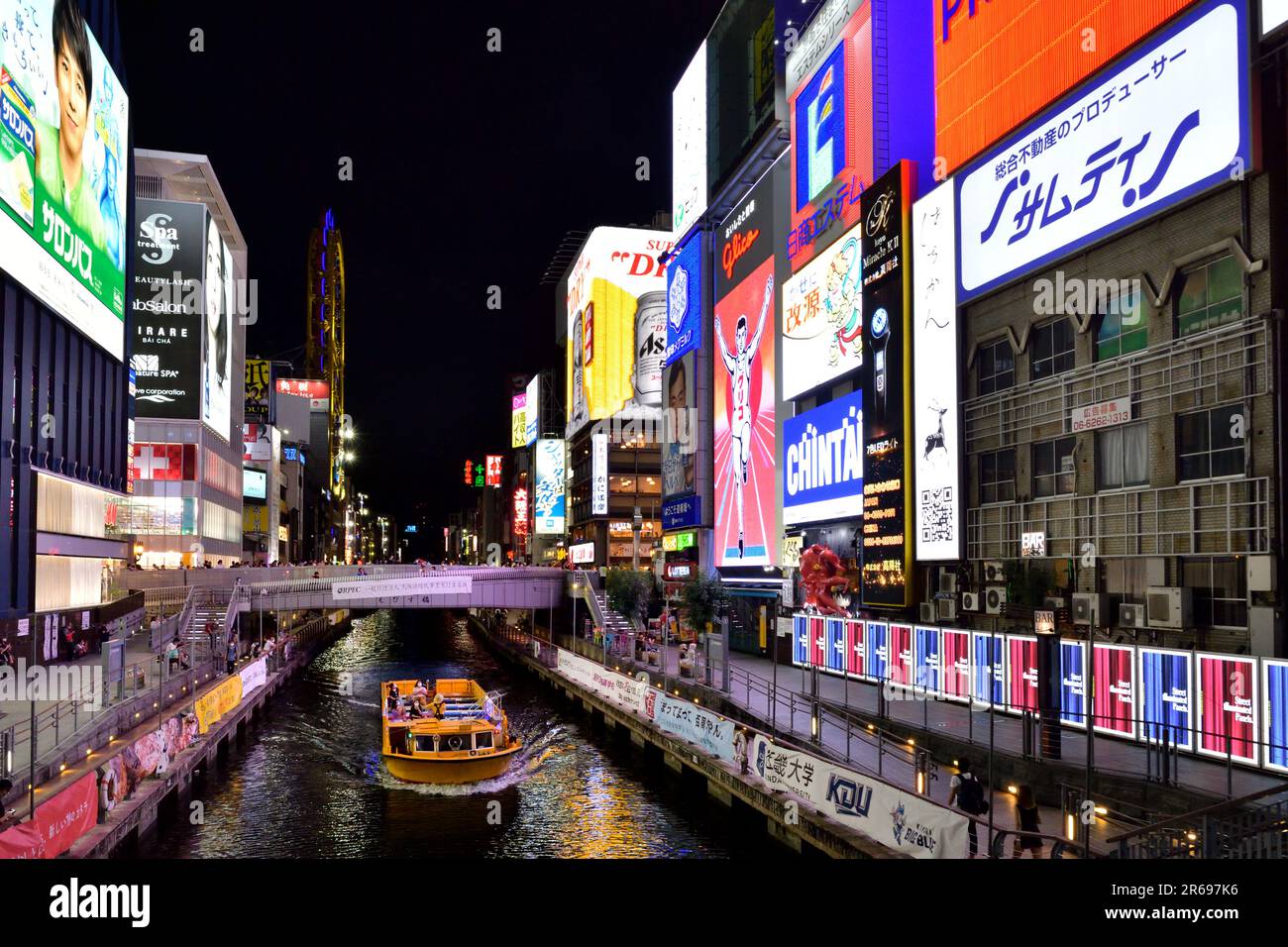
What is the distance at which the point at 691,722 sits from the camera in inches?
1283

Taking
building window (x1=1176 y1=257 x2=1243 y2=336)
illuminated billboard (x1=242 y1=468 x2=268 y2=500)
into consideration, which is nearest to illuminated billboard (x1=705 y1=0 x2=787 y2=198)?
building window (x1=1176 y1=257 x2=1243 y2=336)

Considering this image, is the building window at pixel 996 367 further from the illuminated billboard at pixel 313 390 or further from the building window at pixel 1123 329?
the illuminated billboard at pixel 313 390

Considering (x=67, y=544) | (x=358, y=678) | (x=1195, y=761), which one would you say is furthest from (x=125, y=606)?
(x=1195, y=761)

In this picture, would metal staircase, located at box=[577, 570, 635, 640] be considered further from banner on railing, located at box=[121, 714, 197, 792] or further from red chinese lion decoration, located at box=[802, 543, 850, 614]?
banner on railing, located at box=[121, 714, 197, 792]

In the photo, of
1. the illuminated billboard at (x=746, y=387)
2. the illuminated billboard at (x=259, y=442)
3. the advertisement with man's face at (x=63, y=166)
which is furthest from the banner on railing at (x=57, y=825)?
the illuminated billboard at (x=259, y=442)

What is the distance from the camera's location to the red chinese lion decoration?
141ft

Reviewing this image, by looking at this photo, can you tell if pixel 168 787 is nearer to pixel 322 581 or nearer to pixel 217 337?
pixel 322 581

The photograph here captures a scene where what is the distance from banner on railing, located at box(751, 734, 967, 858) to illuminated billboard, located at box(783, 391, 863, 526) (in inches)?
763

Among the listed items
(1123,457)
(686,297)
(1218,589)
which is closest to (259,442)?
(686,297)

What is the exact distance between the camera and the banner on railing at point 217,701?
35.0 meters

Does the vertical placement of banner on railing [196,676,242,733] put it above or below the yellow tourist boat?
above

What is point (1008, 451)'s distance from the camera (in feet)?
108

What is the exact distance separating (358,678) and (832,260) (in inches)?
1550
